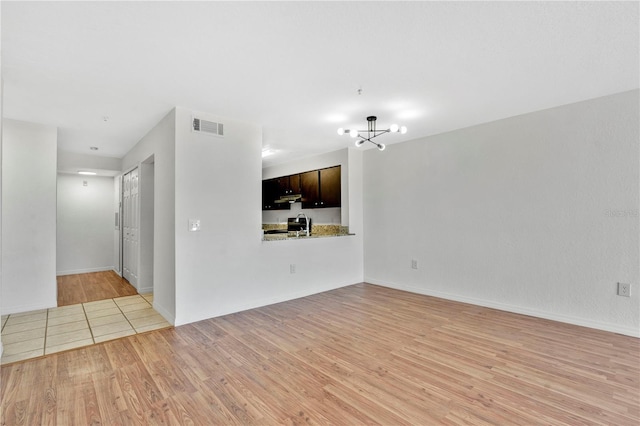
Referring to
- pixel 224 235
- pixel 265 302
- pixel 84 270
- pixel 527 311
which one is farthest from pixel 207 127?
pixel 84 270

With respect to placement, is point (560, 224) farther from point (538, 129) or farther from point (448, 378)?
point (448, 378)

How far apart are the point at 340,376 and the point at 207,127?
10.0ft

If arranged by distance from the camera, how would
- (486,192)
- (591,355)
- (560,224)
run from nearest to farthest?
(591,355)
(560,224)
(486,192)

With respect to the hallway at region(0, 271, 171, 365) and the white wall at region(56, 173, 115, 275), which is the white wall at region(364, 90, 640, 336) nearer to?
the hallway at region(0, 271, 171, 365)

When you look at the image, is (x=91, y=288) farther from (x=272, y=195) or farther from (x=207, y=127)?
(x=272, y=195)

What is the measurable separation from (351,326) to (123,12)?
330 centimetres

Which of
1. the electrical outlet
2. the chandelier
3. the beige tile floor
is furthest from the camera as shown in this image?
the chandelier

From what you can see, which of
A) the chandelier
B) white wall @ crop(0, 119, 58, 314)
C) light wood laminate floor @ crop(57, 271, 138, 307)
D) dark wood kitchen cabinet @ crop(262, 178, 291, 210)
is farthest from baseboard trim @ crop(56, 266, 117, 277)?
the chandelier

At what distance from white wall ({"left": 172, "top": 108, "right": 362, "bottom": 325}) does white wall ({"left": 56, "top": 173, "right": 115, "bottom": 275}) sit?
15.0 ft

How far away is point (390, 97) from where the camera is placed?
3207 millimetres

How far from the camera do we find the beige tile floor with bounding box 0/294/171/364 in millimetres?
2893

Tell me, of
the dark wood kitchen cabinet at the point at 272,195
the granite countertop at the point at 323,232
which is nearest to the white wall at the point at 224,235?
the granite countertop at the point at 323,232

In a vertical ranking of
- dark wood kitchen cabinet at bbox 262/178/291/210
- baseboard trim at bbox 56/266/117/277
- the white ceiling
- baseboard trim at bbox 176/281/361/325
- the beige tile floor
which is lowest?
the beige tile floor

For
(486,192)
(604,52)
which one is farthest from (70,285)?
(604,52)
